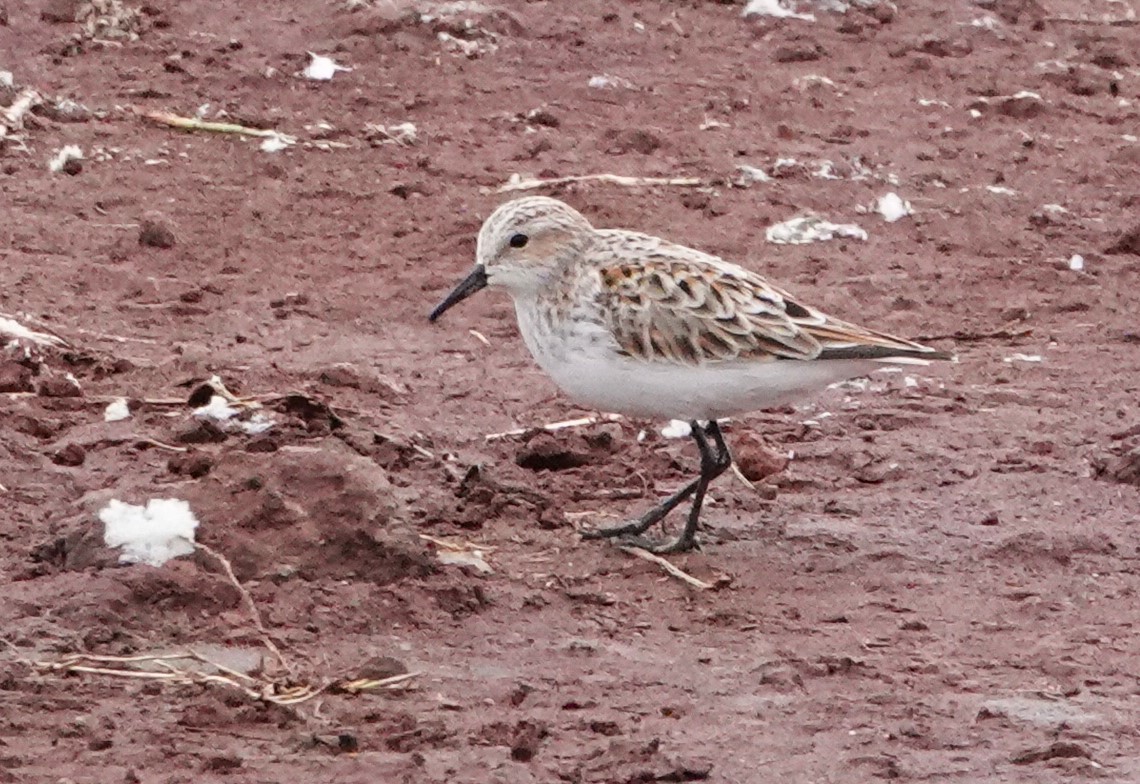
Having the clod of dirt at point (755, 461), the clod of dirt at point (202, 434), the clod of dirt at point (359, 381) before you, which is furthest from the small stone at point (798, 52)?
the clod of dirt at point (202, 434)

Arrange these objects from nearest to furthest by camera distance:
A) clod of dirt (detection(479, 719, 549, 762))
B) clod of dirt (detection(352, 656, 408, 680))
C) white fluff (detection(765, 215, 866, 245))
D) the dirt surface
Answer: clod of dirt (detection(479, 719, 549, 762)) < the dirt surface < clod of dirt (detection(352, 656, 408, 680)) < white fluff (detection(765, 215, 866, 245))

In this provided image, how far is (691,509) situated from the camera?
7.25 metres

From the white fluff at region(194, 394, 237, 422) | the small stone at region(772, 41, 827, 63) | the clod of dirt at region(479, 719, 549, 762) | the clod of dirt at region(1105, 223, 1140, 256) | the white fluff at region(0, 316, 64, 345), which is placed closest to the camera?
the clod of dirt at region(479, 719, 549, 762)

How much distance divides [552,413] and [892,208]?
290 cm

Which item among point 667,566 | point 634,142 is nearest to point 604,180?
point 634,142

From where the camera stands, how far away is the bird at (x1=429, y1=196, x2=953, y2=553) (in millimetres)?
7059

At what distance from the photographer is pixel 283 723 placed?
17.7ft

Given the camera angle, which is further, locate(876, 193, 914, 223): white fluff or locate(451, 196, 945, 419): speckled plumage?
locate(876, 193, 914, 223): white fluff

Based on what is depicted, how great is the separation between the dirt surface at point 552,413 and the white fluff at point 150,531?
0.05m

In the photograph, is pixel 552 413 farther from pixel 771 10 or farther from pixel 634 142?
pixel 771 10

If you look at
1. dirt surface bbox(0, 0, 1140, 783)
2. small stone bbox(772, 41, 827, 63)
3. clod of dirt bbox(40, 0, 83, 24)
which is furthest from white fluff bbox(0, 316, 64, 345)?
small stone bbox(772, 41, 827, 63)

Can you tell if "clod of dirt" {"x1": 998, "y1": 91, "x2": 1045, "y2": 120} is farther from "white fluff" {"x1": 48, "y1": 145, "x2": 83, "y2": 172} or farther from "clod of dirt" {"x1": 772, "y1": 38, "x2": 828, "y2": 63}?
"white fluff" {"x1": 48, "y1": 145, "x2": 83, "y2": 172}

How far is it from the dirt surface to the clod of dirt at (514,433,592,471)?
1 cm

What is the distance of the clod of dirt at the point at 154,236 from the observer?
9.50 m
